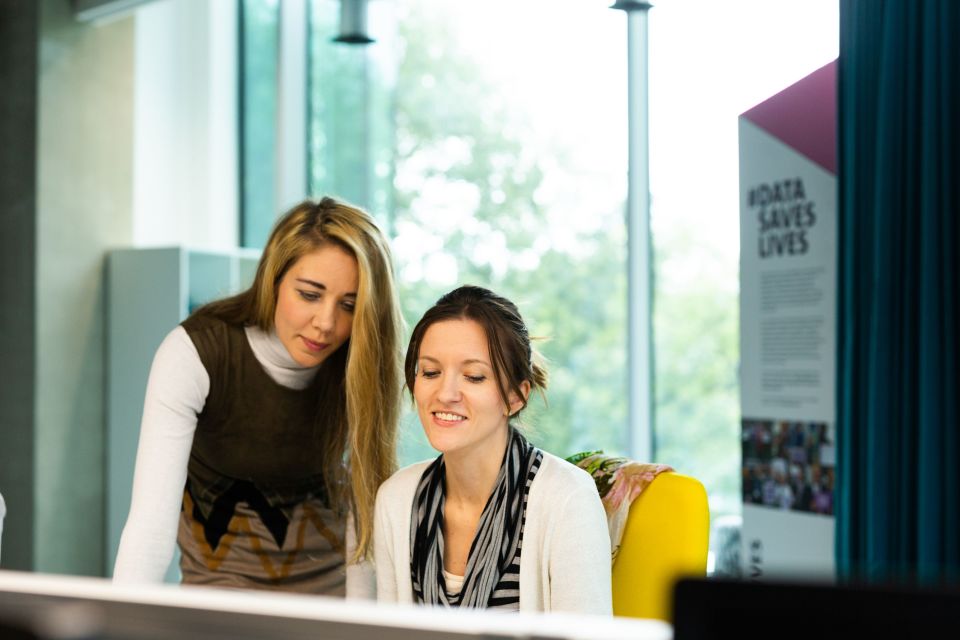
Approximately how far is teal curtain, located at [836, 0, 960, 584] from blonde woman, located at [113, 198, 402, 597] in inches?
51.9

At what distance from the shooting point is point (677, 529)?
5.90 ft

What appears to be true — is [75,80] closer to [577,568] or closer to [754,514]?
[754,514]

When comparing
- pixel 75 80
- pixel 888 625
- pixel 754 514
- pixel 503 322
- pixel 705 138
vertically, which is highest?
pixel 75 80

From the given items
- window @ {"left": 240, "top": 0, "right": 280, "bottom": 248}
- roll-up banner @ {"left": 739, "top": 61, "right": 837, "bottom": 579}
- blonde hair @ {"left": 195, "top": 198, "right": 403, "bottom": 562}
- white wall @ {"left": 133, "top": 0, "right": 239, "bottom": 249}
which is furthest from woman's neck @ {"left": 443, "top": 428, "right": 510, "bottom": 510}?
window @ {"left": 240, "top": 0, "right": 280, "bottom": 248}

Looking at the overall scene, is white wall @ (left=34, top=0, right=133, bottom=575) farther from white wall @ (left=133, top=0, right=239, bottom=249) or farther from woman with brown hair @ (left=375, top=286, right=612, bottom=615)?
woman with brown hair @ (left=375, top=286, right=612, bottom=615)

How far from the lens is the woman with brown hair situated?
69.6 inches

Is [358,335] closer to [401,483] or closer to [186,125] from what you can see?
[401,483]

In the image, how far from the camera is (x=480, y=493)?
1921 mm

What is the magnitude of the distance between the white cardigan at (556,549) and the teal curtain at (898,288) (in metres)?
1.14

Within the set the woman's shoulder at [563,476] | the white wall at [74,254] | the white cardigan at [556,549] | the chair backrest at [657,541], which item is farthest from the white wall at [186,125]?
the chair backrest at [657,541]

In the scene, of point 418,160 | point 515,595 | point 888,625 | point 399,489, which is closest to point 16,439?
point 418,160

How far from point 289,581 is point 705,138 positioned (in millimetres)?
2635

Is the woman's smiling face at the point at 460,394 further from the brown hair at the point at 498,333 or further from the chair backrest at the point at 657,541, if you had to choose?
the chair backrest at the point at 657,541

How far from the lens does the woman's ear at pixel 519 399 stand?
1934 mm
